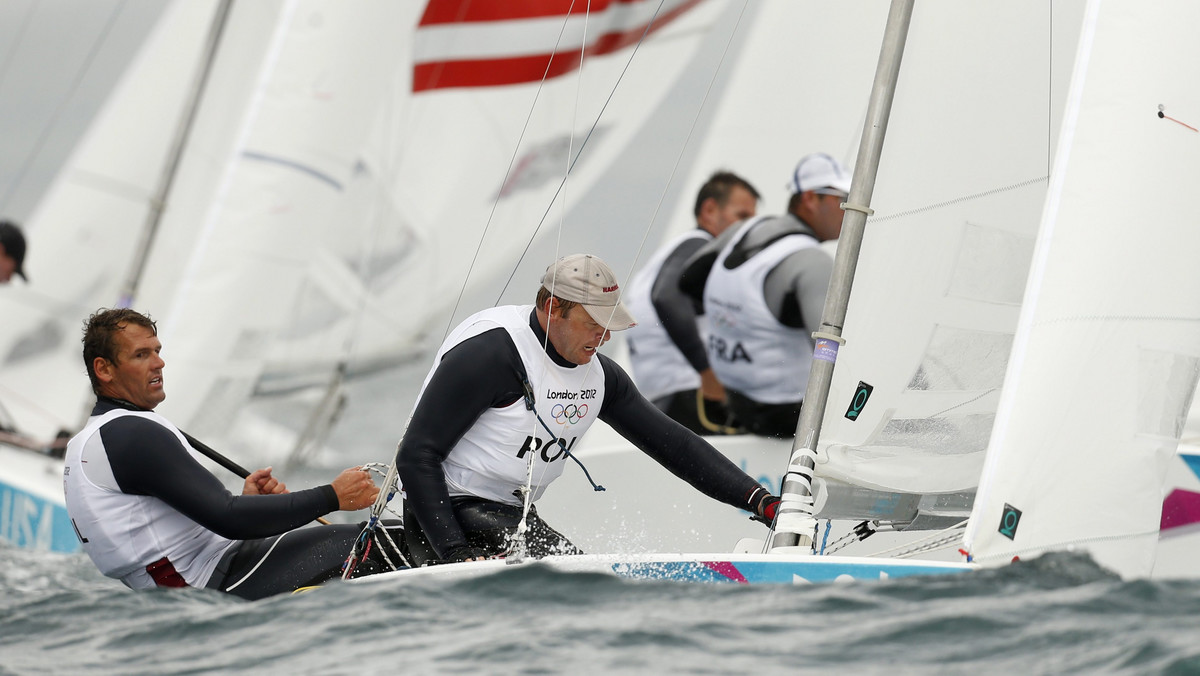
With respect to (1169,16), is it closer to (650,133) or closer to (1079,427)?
(1079,427)

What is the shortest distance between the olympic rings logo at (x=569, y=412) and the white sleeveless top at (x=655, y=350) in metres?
2.27

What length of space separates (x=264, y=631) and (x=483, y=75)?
15.8ft

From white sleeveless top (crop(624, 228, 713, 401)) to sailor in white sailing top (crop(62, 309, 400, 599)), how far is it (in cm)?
237

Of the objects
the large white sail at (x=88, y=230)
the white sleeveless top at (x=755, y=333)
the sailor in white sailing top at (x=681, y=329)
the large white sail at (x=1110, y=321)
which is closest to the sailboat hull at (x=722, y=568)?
the large white sail at (x=1110, y=321)

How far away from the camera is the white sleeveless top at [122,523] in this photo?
2.69 metres

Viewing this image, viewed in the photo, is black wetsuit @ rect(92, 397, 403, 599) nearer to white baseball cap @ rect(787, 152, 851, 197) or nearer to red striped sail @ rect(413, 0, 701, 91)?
white baseball cap @ rect(787, 152, 851, 197)

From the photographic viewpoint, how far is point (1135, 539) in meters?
2.40

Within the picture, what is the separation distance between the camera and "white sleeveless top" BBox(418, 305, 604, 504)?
8.87 ft

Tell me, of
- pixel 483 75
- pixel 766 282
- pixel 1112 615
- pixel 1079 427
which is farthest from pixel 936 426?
pixel 483 75

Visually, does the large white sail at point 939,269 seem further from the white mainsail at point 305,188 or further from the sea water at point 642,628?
the white mainsail at point 305,188

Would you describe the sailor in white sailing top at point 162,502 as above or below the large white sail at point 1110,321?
below

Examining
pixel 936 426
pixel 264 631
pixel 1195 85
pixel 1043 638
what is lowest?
pixel 264 631

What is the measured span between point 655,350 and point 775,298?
0.92m

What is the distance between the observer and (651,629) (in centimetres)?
215
